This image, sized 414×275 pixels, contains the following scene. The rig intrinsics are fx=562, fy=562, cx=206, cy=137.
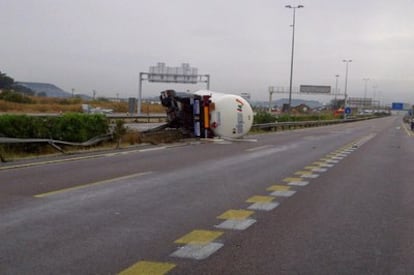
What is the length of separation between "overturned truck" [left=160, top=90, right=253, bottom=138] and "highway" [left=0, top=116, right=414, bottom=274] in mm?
11048

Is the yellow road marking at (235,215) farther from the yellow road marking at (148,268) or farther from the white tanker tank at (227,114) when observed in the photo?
the white tanker tank at (227,114)

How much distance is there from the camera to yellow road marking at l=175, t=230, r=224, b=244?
22.2 feet

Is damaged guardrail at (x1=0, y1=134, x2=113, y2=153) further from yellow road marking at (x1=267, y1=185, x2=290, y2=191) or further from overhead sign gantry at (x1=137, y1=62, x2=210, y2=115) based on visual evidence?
overhead sign gantry at (x1=137, y1=62, x2=210, y2=115)

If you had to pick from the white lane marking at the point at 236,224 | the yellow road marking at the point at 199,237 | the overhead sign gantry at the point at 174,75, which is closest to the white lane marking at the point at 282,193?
the white lane marking at the point at 236,224

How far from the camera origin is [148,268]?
5648mm

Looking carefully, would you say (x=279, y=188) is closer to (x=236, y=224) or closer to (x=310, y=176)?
(x=310, y=176)

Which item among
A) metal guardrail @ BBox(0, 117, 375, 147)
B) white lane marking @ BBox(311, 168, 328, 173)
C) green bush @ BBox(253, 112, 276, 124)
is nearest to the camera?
white lane marking @ BBox(311, 168, 328, 173)

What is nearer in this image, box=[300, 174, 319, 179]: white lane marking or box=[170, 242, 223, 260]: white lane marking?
box=[170, 242, 223, 260]: white lane marking

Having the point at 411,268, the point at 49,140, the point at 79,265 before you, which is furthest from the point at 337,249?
the point at 49,140

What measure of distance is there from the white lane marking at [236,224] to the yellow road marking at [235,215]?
0.52 ft

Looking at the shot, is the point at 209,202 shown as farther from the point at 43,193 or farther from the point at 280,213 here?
the point at 43,193

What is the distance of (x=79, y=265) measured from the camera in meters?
5.67

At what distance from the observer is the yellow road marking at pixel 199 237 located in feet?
22.2

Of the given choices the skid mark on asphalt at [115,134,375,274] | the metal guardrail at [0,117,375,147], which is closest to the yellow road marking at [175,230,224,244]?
the skid mark on asphalt at [115,134,375,274]
